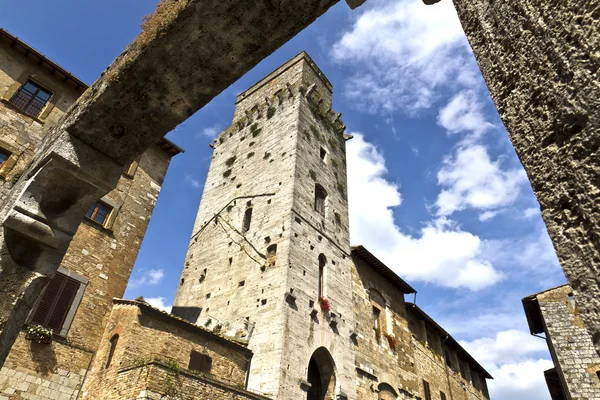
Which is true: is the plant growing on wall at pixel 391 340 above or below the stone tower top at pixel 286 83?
below

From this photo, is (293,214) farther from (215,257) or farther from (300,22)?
(300,22)

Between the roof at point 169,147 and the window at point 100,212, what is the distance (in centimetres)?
330

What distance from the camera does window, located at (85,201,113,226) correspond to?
448 inches

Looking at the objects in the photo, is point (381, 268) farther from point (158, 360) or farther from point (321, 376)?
point (158, 360)

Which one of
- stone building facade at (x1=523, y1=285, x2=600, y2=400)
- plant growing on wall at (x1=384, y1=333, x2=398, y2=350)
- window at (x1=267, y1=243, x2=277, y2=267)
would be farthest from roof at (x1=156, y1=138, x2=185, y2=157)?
stone building facade at (x1=523, y1=285, x2=600, y2=400)

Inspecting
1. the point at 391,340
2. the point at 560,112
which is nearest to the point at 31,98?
the point at 560,112

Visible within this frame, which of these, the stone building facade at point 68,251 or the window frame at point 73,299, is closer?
the stone building facade at point 68,251

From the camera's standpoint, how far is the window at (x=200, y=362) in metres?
10.3

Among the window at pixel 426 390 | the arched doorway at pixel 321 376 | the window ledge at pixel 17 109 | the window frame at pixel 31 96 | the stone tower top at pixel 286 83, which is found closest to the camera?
the window ledge at pixel 17 109

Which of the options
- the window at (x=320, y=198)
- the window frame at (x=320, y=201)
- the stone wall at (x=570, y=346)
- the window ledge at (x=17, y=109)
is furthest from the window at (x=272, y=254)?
the stone wall at (x=570, y=346)

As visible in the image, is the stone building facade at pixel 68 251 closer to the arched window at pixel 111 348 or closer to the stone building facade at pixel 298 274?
A: the arched window at pixel 111 348

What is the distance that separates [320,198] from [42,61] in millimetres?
11362

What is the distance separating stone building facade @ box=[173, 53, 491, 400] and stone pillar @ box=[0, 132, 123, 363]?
845 cm

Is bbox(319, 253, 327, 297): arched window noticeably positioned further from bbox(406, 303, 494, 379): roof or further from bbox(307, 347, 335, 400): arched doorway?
bbox(406, 303, 494, 379): roof
